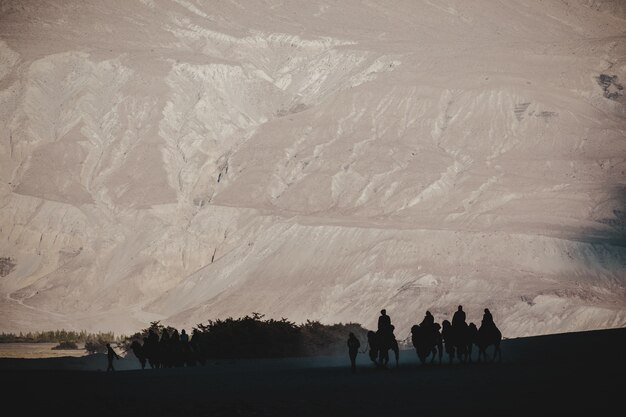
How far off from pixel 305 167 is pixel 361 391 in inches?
3772

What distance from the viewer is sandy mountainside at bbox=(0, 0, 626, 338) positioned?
276 ft

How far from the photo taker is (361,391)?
23344mm

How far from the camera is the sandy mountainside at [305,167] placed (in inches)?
3307

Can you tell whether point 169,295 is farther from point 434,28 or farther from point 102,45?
point 434,28

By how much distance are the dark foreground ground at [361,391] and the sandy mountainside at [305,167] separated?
3995 cm

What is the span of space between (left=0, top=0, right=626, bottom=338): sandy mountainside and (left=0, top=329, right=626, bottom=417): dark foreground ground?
39953 mm

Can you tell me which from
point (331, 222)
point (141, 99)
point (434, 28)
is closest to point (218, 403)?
point (331, 222)

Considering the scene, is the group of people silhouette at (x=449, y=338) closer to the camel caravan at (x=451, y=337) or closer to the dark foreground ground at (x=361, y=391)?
the camel caravan at (x=451, y=337)

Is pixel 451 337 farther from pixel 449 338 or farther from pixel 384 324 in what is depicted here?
pixel 384 324

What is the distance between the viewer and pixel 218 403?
69.9 ft

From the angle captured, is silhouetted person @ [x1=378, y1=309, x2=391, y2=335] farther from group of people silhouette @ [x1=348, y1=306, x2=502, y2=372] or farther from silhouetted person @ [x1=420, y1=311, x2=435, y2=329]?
silhouetted person @ [x1=420, y1=311, x2=435, y2=329]

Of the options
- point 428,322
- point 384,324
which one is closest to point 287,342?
point 428,322

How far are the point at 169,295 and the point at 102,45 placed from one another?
195ft

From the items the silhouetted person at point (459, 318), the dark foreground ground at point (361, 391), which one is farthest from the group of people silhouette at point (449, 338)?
the dark foreground ground at point (361, 391)
